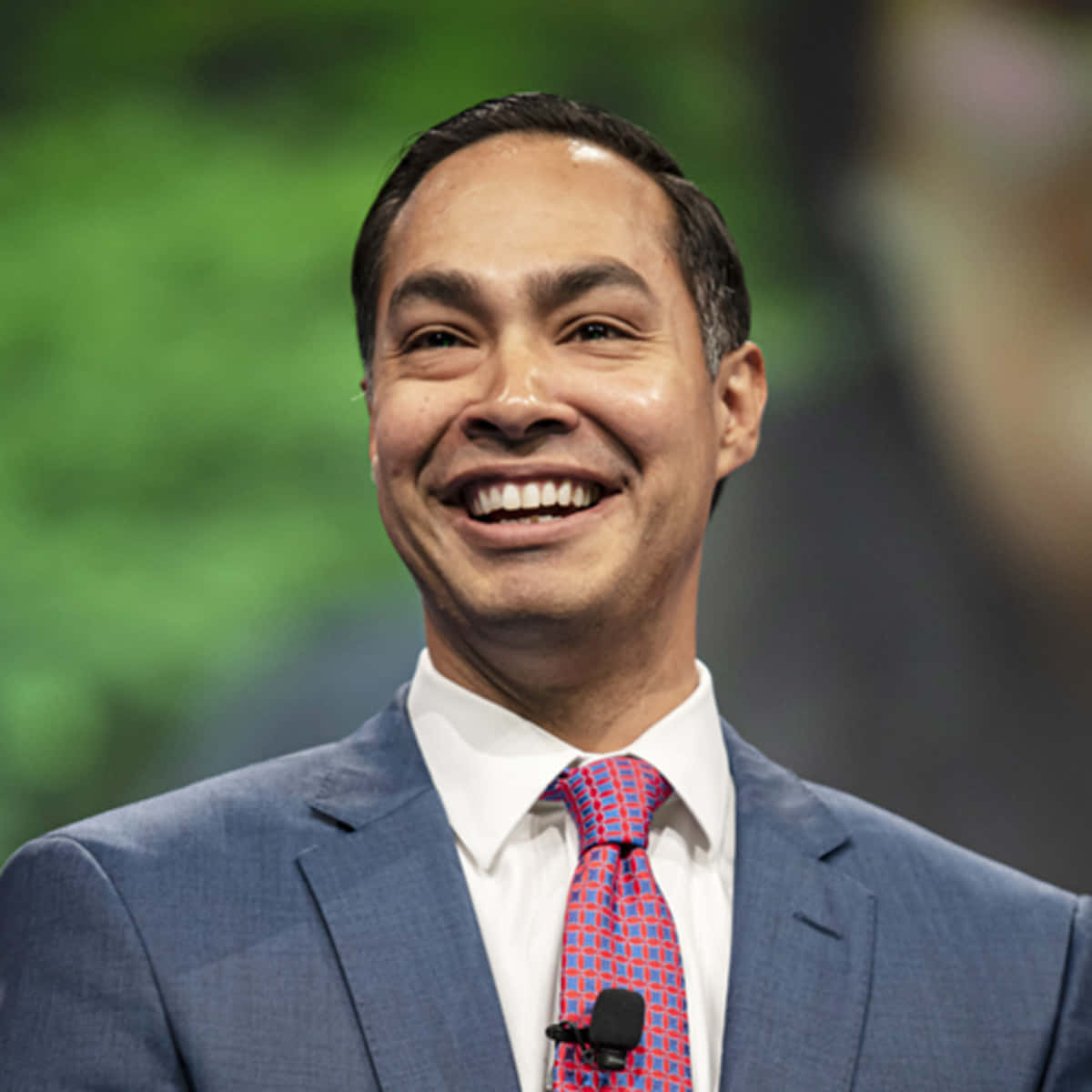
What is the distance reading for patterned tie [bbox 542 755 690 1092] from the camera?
6.04 feet

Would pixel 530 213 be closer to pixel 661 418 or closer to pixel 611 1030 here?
pixel 661 418

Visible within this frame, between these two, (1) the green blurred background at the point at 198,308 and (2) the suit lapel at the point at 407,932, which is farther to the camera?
(1) the green blurred background at the point at 198,308

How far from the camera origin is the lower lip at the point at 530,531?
2047 mm

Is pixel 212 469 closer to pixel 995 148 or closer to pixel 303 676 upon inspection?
pixel 303 676

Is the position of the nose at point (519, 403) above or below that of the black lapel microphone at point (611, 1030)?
above

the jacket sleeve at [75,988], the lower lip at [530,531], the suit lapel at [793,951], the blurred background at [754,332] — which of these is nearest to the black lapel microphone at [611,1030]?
the suit lapel at [793,951]

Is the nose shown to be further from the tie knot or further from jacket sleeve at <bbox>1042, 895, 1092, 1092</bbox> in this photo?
jacket sleeve at <bbox>1042, 895, 1092, 1092</bbox>

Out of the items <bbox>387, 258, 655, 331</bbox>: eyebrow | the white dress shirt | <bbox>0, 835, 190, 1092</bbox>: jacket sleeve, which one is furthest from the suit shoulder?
<bbox>0, 835, 190, 1092</bbox>: jacket sleeve

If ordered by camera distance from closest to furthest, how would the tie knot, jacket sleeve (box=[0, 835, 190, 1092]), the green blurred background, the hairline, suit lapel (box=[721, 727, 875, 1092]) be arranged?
1. jacket sleeve (box=[0, 835, 190, 1092])
2. suit lapel (box=[721, 727, 875, 1092])
3. the tie knot
4. the hairline
5. the green blurred background

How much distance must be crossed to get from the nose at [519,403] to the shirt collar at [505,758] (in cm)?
37

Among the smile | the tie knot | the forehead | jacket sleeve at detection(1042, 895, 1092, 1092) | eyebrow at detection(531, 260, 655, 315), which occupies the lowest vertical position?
jacket sleeve at detection(1042, 895, 1092, 1092)

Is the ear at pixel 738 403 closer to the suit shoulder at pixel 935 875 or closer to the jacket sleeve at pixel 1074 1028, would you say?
the suit shoulder at pixel 935 875

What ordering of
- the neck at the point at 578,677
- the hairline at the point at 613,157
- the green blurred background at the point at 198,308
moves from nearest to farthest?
1. the neck at the point at 578,677
2. the hairline at the point at 613,157
3. the green blurred background at the point at 198,308

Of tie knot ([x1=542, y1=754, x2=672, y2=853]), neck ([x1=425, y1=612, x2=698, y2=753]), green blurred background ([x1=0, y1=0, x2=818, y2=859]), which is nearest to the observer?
tie knot ([x1=542, y1=754, x2=672, y2=853])
